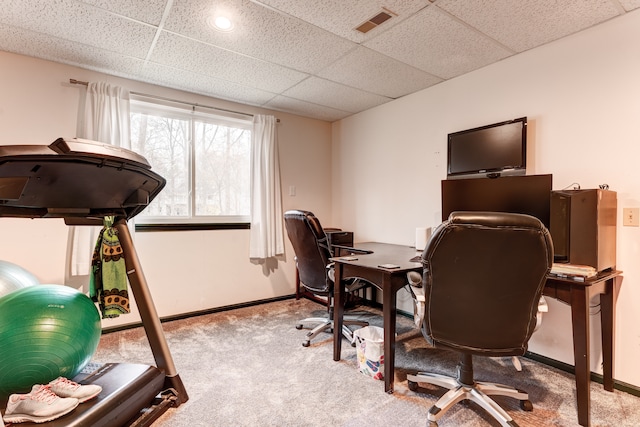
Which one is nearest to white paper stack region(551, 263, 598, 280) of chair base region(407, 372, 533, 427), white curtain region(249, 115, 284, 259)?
chair base region(407, 372, 533, 427)

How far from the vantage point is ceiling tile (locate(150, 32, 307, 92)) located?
2428 millimetres

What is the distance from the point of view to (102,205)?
1.69 m

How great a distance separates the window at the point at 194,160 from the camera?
10.5 feet

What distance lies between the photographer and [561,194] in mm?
1939

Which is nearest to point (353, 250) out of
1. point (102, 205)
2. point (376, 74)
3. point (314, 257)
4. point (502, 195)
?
point (314, 257)

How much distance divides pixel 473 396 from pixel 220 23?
2.68m

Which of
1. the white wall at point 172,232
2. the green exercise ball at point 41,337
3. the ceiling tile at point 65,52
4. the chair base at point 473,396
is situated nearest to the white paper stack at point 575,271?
the chair base at point 473,396

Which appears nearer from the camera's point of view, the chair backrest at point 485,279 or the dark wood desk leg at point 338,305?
the chair backrest at point 485,279

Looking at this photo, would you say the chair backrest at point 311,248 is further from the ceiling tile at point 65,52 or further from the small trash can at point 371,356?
the ceiling tile at point 65,52

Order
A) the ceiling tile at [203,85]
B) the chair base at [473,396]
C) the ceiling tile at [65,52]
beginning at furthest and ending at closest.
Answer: the ceiling tile at [203,85]
the ceiling tile at [65,52]
the chair base at [473,396]

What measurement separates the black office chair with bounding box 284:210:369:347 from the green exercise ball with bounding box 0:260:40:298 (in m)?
1.82

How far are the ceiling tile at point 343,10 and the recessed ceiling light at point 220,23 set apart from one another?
318mm

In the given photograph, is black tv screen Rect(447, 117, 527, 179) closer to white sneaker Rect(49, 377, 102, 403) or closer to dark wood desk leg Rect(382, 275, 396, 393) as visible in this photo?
dark wood desk leg Rect(382, 275, 396, 393)

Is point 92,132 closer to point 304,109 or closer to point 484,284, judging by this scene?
point 304,109
